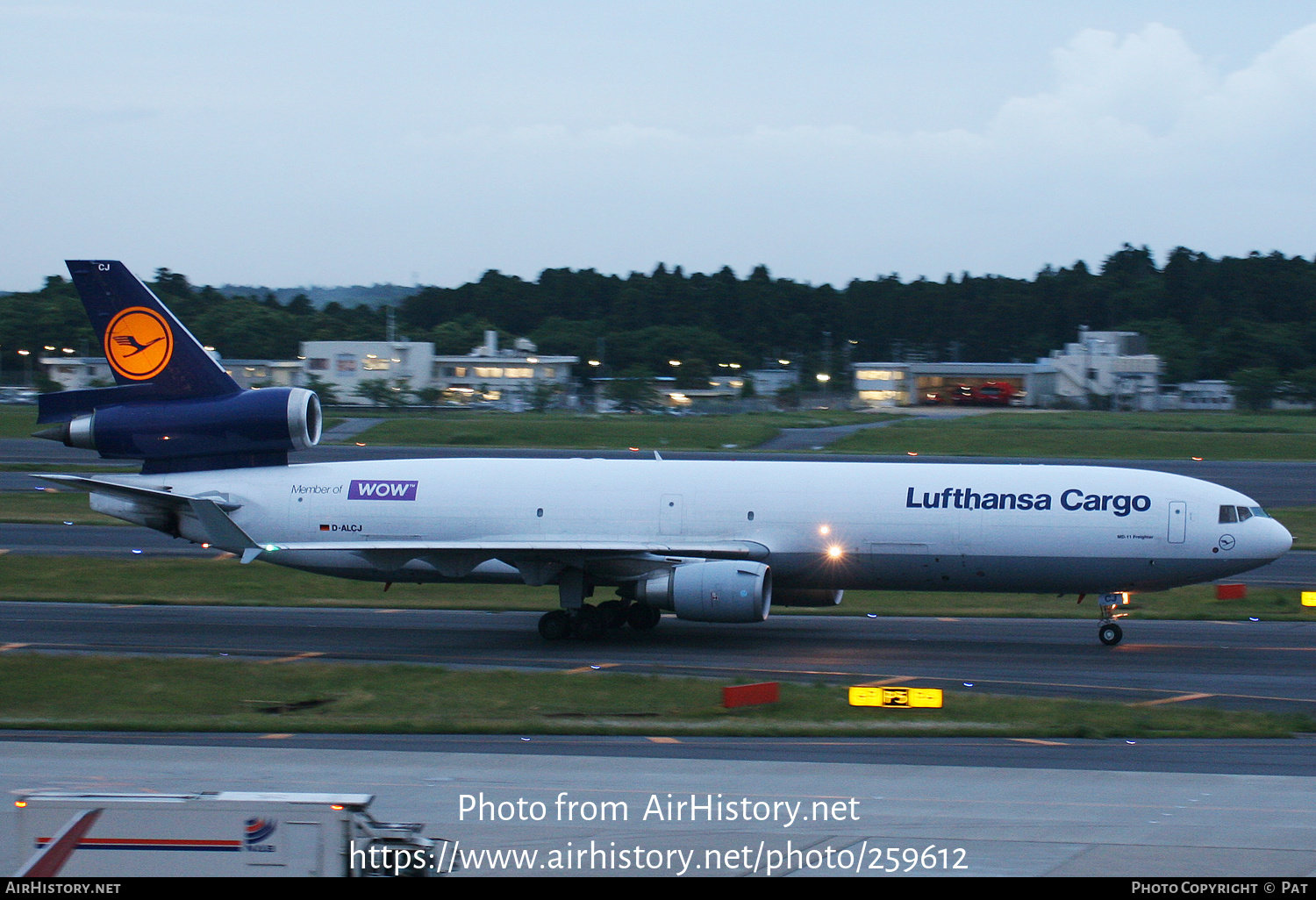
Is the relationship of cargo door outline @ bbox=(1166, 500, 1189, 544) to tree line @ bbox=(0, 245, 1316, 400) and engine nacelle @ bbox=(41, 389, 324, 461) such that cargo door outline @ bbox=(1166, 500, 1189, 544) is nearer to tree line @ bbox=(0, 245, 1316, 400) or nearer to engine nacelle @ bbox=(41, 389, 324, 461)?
engine nacelle @ bbox=(41, 389, 324, 461)

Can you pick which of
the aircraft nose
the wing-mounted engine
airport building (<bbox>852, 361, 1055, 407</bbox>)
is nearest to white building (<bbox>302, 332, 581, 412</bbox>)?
airport building (<bbox>852, 361, 1055, 407</bbox>)

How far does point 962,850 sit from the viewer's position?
43.9 feet

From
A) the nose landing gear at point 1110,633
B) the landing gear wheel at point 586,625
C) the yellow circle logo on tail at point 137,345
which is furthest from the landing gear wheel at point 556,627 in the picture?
the nose landing gear at point 1110,633

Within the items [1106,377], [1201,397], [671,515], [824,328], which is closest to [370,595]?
[671,515]

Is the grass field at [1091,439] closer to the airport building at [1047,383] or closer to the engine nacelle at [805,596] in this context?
the airport building at [1047,383]

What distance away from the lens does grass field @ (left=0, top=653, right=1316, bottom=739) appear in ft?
66.3

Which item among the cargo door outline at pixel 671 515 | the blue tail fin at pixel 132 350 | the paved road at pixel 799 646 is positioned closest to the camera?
the paved road at pixel 799 646

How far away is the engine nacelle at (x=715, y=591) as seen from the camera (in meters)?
27.0

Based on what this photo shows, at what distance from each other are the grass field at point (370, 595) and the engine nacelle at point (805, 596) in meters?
1.91

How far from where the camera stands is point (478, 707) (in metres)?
21.8

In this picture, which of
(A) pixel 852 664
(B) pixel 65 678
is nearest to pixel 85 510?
(B) pixel 65 678

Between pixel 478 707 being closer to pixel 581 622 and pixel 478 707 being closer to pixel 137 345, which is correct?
pixel 581 622

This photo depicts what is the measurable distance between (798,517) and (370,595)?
44.2 ft

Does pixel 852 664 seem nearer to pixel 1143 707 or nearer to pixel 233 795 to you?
pixel 1143 707
